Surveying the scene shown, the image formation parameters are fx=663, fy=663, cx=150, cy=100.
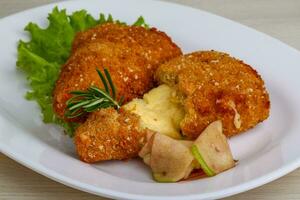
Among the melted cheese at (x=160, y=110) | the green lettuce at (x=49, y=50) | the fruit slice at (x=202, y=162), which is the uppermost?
the green lettuce at (x=49, y=50)

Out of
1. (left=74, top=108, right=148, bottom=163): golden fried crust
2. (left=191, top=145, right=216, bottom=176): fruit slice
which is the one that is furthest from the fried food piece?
(left=191, top=145, right=216, bottom=176): fruit slice

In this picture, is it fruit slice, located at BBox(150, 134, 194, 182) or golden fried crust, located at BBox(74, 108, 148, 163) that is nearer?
fruit slice, located at BBox(150, 134, 194, 182)

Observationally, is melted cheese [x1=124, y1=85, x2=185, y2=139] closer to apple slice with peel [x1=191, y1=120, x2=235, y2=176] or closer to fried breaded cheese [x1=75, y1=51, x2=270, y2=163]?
fried breaded cheese [x1=75, y1=51, x2=270, y2=163]

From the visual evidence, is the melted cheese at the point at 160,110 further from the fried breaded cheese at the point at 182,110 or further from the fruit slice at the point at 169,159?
the fruit slice at the point at 169,159

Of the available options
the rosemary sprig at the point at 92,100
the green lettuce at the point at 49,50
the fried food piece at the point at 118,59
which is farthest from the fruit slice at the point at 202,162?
the green lettuce at the point at 49,50

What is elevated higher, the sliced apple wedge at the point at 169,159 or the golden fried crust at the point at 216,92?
the golden fried crust at the point at 216,92

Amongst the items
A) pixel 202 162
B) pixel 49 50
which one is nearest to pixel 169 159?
pixel 202 162

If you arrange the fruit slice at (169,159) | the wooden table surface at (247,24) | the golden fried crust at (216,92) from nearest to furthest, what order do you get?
the fruit slice at (169,159)
the wooden table surface at (247,24)
the golden fried crust at (216,92)
